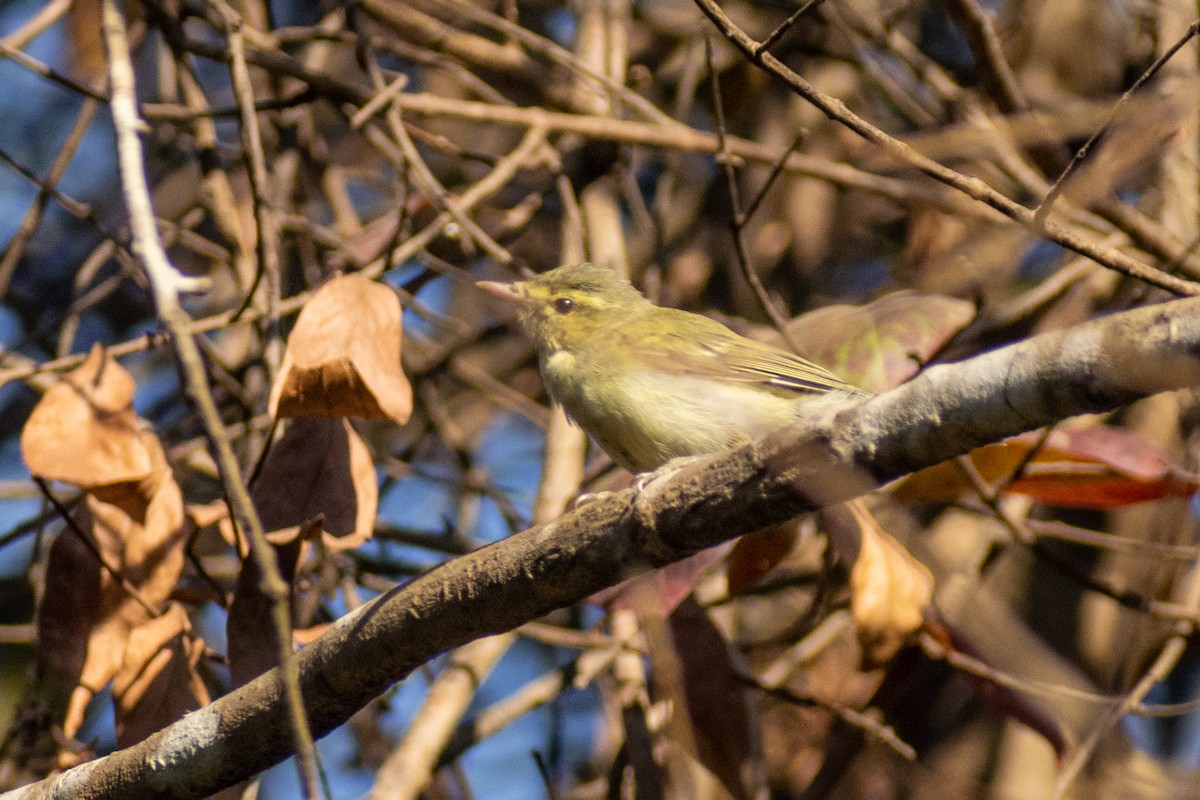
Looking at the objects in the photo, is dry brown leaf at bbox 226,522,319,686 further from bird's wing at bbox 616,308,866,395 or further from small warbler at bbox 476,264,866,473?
bird's wing at bbox 616,308,866,395

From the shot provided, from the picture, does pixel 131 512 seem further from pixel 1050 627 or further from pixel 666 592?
pixel 1050 627

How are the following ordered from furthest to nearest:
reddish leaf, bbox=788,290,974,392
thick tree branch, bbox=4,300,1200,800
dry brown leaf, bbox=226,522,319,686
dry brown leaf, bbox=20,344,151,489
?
reddish leaf, bbox=788,290,974,392 → dry brown leaf, bbox=226,522,319,686 → dry brown leaf, bbox=20,344,151,489 → thick tree branch, bbox=4,300,1200,800

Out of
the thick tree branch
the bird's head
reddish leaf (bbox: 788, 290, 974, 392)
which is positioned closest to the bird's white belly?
reddish leaf (bbox: 788, 290, 974, 392)

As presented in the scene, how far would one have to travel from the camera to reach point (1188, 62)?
472cm

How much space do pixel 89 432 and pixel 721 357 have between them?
70.8 inches

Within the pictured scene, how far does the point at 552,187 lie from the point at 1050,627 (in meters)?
2.63

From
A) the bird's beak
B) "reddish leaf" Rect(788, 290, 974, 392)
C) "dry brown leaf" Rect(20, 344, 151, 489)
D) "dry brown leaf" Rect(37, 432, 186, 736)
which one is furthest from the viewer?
the bird's beak

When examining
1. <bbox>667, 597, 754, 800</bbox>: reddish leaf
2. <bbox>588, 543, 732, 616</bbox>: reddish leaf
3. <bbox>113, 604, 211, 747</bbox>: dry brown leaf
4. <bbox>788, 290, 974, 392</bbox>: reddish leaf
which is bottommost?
<bbox>667, 597, 754, 800</bbox>: reddish leaf

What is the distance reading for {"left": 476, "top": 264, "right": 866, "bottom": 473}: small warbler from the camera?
328cm

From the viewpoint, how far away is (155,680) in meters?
2.93

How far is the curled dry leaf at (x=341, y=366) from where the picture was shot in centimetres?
272

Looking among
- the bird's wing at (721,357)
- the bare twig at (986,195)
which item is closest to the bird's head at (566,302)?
the bird's wing at (721,357)

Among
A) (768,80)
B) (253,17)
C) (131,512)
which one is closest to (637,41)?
(768,80)

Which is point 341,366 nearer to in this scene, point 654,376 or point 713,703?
point 654,376
